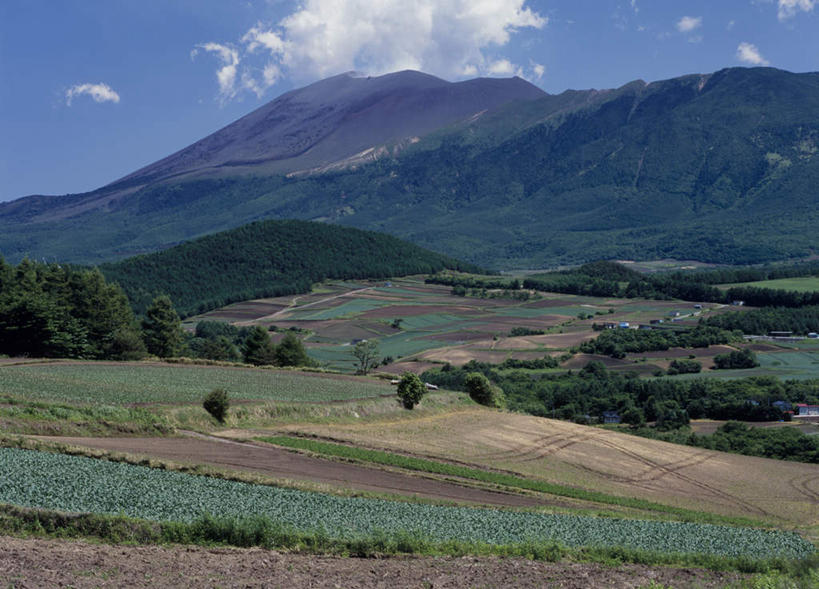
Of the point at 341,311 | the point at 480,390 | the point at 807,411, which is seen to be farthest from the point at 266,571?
the point at 341,311

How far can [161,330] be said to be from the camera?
71312 mm

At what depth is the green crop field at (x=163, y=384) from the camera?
38344 millimetres

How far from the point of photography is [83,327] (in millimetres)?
62906

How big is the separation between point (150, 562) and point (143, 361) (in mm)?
42878

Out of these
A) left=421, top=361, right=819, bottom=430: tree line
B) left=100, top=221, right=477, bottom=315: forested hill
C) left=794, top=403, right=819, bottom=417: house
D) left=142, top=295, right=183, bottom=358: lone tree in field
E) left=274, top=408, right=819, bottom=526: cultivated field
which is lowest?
left=794, top=403, right=819, bottom=417: house

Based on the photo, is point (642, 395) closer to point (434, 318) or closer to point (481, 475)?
point (481, 475)

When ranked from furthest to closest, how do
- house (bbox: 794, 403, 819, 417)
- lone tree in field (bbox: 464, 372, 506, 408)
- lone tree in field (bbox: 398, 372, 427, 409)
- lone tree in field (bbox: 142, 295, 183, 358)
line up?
1. lone tree in field (bbox: 142, 295, 183, 358)
2. house (bbox: 794, 403, 819, 417)
3. lone tree in field (bbox: 464, 372, 506, 408)
4. lone tree in field (bbox: 398, 372, 427, 409)

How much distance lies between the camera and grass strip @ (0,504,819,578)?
1747cm

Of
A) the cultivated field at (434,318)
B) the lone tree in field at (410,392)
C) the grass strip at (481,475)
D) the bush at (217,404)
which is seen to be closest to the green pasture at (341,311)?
the cultivated field at (434,318)

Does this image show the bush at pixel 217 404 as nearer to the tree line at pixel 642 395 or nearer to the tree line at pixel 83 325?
the tree line at pixel 83 325

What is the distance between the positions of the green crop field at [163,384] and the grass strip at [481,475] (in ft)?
25.1

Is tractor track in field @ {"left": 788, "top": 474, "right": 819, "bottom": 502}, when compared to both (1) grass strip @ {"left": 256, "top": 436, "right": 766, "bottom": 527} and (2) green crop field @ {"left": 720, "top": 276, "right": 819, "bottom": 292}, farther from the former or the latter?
(2) green crop field @ {"left": 720, "top": 276, "right": 819, "bottom": 292}

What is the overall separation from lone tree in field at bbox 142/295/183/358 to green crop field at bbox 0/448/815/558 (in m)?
46.8

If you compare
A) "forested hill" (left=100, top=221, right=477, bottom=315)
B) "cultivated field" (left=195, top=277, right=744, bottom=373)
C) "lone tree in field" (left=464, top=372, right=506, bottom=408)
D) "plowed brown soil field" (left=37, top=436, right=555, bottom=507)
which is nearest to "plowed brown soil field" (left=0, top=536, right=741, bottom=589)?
"plowed brown soil field" (left=37, top=436, right=555, bottom=507)
